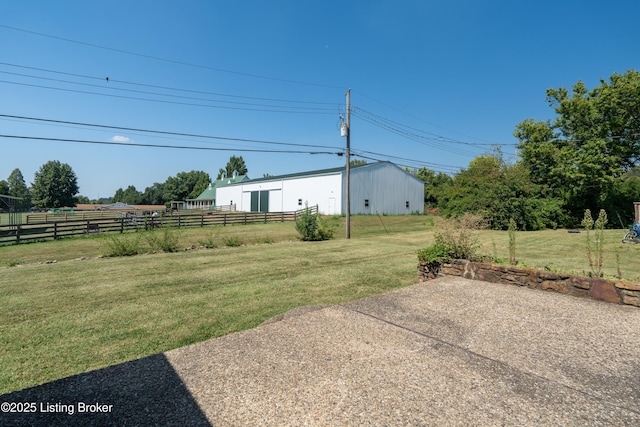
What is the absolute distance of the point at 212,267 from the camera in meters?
9.33

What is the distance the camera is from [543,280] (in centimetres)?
543

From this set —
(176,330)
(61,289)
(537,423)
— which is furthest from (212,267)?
(537,423)

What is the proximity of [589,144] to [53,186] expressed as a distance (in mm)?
91872

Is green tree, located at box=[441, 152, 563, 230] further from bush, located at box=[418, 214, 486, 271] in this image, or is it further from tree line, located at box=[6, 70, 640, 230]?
bush, located at box=[418, 214, 486, 271]

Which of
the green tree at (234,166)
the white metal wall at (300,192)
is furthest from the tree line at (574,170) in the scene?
the green tree at (234,166)

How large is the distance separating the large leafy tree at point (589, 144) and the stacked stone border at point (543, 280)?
20356 mm

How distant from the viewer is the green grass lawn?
3939 mm

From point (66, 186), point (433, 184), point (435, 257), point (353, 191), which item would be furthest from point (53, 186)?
point (435, 257)

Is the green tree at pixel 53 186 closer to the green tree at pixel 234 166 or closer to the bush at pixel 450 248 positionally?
the green tree at pixel 234 166

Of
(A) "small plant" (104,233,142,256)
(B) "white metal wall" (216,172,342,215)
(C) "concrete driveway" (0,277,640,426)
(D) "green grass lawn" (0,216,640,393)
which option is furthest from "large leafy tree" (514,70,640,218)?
(A) "small plant" (104,233,142,256)

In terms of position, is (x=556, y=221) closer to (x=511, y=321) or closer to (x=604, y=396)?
(x=511, y=321)

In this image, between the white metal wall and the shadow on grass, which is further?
the white metal wall

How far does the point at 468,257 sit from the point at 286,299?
3716 mm

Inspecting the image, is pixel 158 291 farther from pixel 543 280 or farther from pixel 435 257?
pixel 543 280
